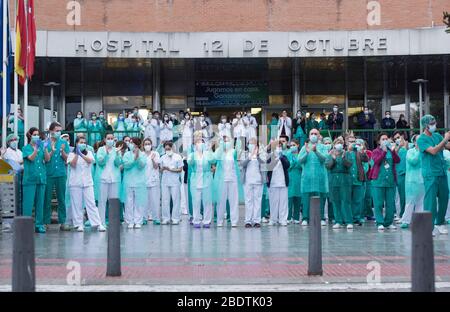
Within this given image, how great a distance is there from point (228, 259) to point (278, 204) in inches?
275

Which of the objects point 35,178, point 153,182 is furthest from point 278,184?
point 35,178

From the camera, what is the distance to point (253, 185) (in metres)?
18.1

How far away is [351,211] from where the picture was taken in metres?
17.4

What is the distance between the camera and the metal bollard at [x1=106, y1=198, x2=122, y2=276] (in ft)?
32.1

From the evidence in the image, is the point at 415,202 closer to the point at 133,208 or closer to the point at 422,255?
the point at 133,208

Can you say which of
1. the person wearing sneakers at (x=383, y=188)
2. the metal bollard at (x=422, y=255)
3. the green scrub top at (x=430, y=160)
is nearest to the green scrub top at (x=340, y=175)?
the person wearing sneakers at (x=383, y=188)

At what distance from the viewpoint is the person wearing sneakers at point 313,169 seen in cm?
1745

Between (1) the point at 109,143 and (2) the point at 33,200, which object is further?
(1) the point at 109,143

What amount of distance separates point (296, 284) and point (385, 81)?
26.6 m

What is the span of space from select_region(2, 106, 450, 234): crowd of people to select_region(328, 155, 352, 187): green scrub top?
24 millimetres

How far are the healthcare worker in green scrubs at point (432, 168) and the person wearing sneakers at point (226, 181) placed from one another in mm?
5370

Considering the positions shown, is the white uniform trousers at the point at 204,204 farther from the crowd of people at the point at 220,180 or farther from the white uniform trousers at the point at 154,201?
the white uniform trousers at the point at 154,201

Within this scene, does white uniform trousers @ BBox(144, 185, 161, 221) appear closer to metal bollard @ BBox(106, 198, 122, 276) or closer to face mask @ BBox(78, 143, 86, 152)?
face mask @ BBox(78, 143, 86, 152)
